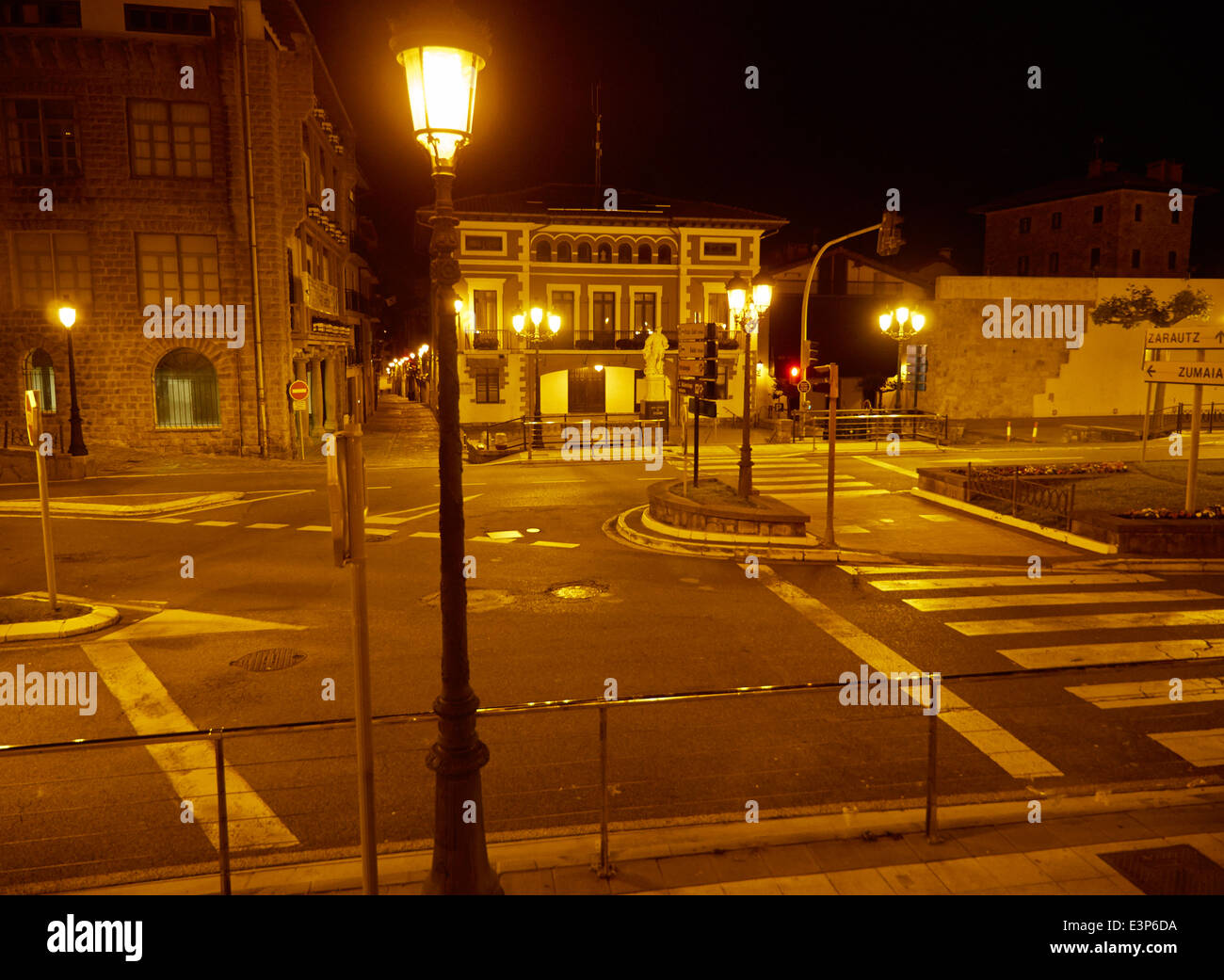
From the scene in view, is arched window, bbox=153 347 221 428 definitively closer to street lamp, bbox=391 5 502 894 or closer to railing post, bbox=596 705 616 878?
street lamp, bbox=391 5 502 894

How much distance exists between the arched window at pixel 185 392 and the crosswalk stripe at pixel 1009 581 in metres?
25.0

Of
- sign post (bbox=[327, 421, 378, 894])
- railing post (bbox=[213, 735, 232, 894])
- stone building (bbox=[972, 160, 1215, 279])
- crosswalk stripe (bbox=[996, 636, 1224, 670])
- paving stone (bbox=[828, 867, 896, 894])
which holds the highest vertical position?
stone building (bbox=[972, 160, 1215, 279])

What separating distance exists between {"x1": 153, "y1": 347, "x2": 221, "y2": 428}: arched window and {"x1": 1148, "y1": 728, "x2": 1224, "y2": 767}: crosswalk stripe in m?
29.4

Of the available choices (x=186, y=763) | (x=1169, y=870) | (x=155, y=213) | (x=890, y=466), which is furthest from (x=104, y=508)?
(x=890, y=466)

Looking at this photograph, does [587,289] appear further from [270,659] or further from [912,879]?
[912,879]

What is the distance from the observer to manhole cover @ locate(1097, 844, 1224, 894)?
4965mm

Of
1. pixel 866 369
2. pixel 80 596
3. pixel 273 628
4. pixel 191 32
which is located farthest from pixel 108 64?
pixel 866 369

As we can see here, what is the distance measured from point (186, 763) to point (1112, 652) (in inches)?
371

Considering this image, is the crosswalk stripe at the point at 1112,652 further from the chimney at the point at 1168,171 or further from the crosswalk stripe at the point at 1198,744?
the chimney at the point at 1168,171

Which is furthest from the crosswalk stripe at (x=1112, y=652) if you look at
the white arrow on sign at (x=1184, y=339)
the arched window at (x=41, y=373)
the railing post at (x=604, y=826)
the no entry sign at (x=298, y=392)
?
the arched window at (x=41, y=373)

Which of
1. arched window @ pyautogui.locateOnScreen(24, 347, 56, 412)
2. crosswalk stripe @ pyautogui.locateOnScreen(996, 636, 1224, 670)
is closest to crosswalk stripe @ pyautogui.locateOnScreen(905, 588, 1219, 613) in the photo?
crosswalk stripe @ pyautogui.locateOnScreen(996, 636, 1224, 670)

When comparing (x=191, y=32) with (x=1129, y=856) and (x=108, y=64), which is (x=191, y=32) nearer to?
(x=108, y=64)

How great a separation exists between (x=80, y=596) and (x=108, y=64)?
2310cm

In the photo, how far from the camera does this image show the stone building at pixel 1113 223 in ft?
171
